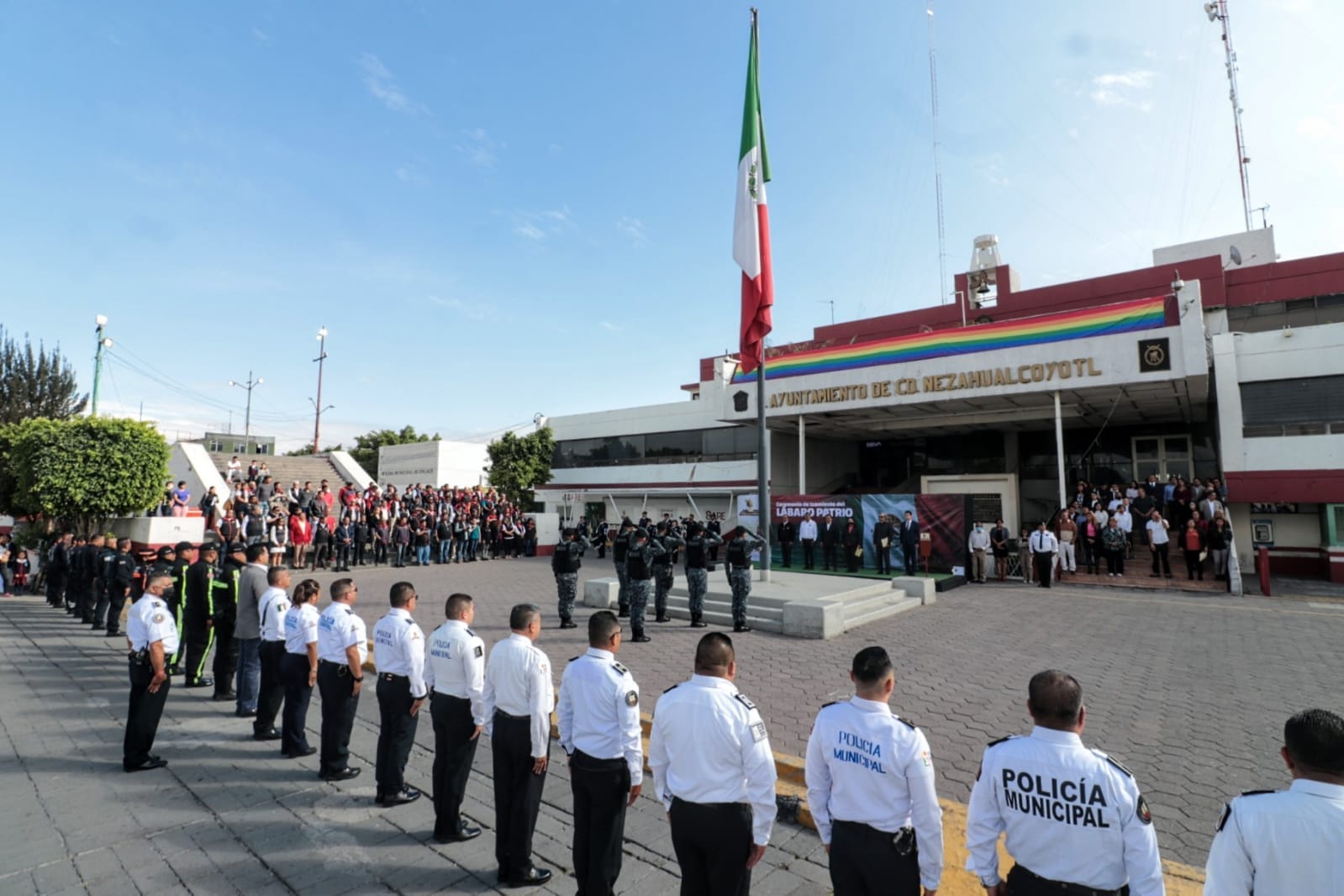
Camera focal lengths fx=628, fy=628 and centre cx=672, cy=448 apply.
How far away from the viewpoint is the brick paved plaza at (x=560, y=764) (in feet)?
12.3

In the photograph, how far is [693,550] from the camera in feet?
36.0

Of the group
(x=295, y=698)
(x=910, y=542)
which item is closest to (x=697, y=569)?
(x=295, y=698)

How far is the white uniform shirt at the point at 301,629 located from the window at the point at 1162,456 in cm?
2717

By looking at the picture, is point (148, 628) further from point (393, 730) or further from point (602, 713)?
point (602, 713)

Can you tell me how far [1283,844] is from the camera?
6.24 ft

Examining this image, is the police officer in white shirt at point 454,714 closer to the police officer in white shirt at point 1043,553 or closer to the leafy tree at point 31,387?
the police officer in white shirt at point 1043,553

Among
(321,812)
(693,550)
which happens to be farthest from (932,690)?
(321,812)

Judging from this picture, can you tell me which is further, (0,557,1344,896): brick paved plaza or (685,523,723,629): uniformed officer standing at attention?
(685,523,723,629): uniformed officer standing at attention

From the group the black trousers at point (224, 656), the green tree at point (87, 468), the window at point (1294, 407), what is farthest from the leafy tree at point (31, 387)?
the window at point (1294, 407)

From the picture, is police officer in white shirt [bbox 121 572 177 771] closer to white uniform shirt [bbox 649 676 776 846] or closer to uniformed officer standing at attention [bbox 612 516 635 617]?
white uniform shirt [bbox 649 676 776 846]

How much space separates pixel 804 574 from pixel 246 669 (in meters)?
11.0

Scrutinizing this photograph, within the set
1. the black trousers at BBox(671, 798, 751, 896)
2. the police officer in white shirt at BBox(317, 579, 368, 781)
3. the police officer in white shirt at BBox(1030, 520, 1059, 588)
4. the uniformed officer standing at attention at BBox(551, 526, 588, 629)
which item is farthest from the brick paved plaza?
the police officer in white shirt at BBox(1030, 520, 1059, 588)

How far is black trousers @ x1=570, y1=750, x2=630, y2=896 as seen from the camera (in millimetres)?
3295

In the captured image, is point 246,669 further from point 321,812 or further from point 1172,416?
point 1172,416
